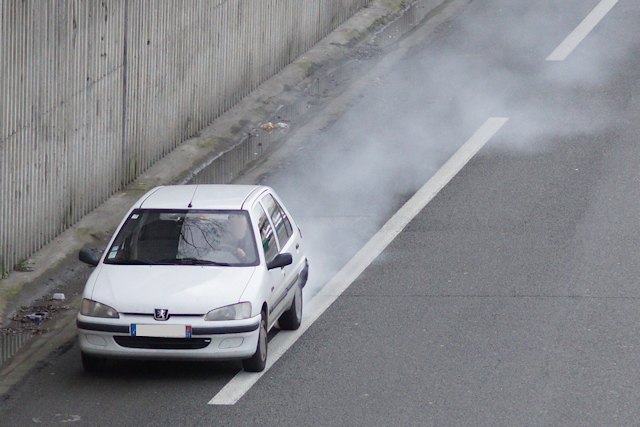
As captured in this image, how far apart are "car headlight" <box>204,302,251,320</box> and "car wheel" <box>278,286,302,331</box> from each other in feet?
5.02

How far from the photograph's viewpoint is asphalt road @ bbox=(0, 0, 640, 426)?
39.5 feet

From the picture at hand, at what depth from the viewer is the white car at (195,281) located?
12.3 meters

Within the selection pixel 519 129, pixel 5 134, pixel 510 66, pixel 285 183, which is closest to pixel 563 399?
pixel 5 134

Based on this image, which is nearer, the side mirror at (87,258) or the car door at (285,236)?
the side mirror at (87,258)

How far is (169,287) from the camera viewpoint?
1255 cm

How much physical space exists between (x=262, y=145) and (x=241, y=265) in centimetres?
808

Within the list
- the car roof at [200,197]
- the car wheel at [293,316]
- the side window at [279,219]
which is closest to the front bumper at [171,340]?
the car wheel at [293,316]

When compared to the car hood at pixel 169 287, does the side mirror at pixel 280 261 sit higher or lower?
higher

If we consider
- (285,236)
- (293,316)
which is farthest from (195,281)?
(285,236)

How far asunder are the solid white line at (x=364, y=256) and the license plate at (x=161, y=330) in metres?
Result: 0.65

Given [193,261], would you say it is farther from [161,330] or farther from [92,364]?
[92,364]

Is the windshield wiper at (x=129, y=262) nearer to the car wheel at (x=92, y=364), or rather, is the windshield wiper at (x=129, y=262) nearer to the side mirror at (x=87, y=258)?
the side mirror at (x=87, y=258)

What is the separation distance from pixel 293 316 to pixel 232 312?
5.65ft

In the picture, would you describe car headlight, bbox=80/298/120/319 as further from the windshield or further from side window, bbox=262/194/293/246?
side window, bbox=262/194/293/246
